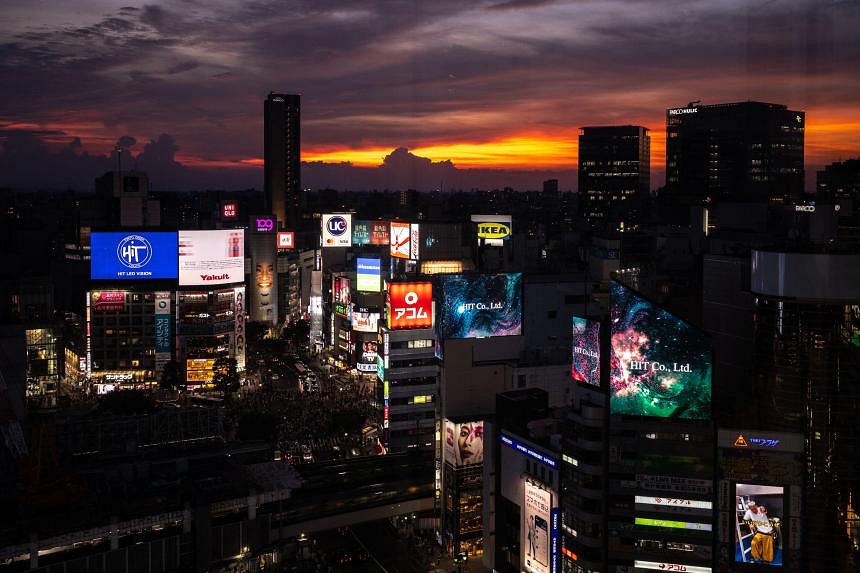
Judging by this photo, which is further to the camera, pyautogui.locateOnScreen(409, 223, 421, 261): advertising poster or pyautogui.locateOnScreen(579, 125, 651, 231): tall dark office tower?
pyautogui.locateOnScreen(579, 125, 651, 231): tall dark office tower

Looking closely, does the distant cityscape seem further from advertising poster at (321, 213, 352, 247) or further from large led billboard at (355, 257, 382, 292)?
advertising poster at (321, 213, 352, 247)

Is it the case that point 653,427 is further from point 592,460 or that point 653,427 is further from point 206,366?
point 206,366

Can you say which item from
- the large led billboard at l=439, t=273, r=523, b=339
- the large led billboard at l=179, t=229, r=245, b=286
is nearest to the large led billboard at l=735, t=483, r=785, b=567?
the large led billboard at l=439, t=273, r=523, b=339

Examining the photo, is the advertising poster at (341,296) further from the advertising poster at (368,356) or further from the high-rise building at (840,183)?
the high-rise building at (840,183)

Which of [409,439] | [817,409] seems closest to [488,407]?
[409,439]

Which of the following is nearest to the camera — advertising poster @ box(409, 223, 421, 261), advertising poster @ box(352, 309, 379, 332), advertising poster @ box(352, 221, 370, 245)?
advertising poster @ box(352, 309, 379, 332)

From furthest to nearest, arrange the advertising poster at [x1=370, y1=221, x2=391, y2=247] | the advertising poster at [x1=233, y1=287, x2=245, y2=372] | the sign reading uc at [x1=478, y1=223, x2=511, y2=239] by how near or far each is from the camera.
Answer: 1. the advertising poster at [x1=370, y1=221, x2=391, y2=247]
2. the sign reading uc at [x1=478, y1=223, x2=511, y2=239]
3. the advertising poster at [x1=233, y1=287, x2=245, y2=372]
